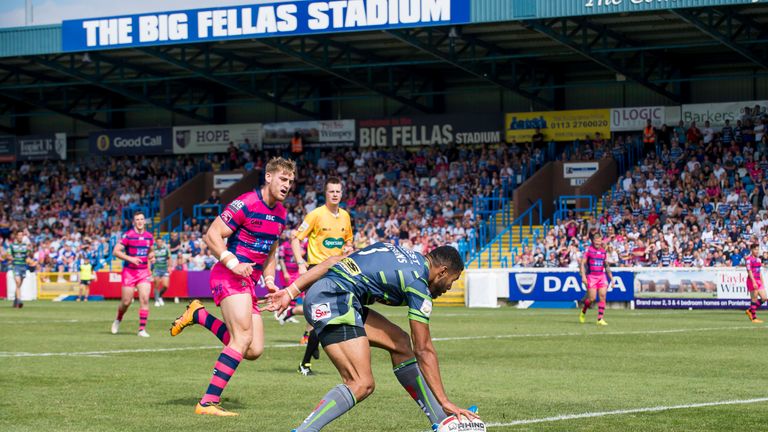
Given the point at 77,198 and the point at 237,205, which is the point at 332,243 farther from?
the point at 77,198

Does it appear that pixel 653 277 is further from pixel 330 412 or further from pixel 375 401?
pixel 330 412

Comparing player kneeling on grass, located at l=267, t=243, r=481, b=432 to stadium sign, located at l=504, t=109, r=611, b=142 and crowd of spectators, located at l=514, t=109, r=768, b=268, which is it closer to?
crowd of spectators, located at l=514, t=109, r=768, b=268

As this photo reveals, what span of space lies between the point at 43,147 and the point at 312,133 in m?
15.7

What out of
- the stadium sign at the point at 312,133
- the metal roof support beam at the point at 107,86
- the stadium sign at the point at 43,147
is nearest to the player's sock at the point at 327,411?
the metal roof support beam at the point at 107,86

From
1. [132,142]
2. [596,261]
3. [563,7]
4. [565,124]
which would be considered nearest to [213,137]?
[132,142]

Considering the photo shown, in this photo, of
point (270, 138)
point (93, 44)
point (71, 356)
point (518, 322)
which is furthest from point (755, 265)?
point (270, 138)

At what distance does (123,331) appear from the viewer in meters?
24.9

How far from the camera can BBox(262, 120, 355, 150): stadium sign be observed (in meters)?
56.4

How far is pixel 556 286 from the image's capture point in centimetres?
3784

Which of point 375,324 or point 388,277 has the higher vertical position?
point 388,277

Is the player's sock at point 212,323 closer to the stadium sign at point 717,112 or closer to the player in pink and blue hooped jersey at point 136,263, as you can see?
the player in pink and blue hooped jersey at point 136,263

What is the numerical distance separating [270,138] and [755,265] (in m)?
32.0

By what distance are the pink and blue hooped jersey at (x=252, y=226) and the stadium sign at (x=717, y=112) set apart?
3739 cm

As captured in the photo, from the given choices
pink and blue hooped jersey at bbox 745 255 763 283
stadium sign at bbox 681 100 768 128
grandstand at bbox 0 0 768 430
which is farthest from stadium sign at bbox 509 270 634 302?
stadium sign at bbox 681 100 768 128
